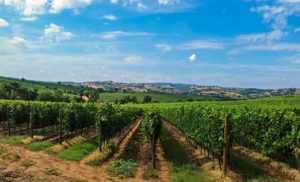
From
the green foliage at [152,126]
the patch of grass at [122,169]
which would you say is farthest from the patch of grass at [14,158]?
the green foliage at [152,126]

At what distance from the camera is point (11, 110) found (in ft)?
132

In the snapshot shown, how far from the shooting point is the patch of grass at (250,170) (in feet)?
60.8

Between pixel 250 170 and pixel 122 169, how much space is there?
294 inches

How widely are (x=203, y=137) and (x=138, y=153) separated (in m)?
5.49

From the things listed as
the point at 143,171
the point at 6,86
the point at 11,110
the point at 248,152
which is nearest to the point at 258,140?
the point at 248,152

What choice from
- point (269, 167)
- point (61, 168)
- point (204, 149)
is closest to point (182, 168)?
point (204, 149)

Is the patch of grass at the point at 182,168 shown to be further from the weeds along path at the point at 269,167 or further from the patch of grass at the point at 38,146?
the patch of grass at the point at 38,146

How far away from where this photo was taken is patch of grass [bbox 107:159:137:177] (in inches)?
796

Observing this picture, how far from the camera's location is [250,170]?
69.3 ft

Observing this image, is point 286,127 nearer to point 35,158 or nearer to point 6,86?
point 35,158

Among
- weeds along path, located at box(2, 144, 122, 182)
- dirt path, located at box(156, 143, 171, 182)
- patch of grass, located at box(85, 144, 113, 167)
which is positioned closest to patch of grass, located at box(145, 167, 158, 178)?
dirt path, located at box(156, 143, 171, 182)

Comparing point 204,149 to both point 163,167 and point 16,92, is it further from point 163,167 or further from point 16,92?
point 16,92

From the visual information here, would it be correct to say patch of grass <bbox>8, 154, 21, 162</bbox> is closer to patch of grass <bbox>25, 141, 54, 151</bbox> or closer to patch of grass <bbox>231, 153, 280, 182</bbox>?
patch of grass <bbox>25, 141, 54, 151</bbox>

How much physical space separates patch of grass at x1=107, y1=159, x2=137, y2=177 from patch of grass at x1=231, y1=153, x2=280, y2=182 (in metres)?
6.24
